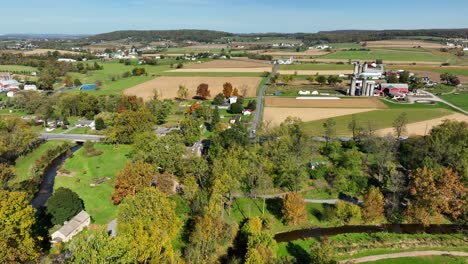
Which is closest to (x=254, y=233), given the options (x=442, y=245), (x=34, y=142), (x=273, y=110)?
(x=442, y=245)

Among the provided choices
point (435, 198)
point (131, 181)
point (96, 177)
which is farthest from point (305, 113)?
point (131, 181)

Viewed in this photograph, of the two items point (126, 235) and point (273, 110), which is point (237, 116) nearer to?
point (273, 110)

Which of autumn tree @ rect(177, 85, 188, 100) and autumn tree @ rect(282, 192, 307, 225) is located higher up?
autumn tree @ rect(177, 85, 188, 100)

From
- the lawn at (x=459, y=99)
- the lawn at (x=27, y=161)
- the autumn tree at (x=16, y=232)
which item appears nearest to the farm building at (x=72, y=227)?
the autumn tree at (x=16, y=232)

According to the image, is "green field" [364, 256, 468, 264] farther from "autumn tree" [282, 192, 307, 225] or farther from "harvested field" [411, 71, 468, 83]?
"harvested field" [411, 71, 468, 83]

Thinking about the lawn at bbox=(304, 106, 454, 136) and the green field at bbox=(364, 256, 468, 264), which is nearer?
the green field at bbox=(364, 256, 468, 264)

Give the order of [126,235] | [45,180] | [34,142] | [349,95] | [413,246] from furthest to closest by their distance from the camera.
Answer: [349,95] < [34,142] < [45,180] < [413,246] < [126,235]

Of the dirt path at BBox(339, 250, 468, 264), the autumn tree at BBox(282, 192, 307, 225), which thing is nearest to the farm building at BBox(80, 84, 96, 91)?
the autumn tree at BBox(282, 192, 307, 225)
